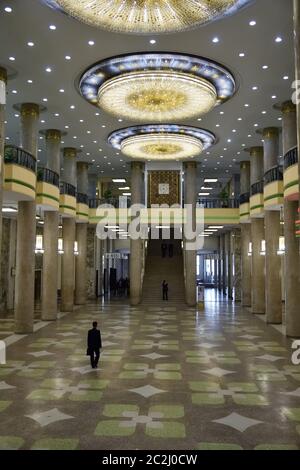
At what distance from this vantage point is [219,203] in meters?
29.4

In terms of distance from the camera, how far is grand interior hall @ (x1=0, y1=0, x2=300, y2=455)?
25.9 ft

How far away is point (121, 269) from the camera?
144 feet

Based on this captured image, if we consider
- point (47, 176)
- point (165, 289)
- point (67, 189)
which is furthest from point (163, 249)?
point (47, 176)

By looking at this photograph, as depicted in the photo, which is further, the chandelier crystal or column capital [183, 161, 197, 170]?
column capital [183, 161, 197, 170]

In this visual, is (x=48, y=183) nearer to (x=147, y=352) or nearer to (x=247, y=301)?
(x=147, y=352)

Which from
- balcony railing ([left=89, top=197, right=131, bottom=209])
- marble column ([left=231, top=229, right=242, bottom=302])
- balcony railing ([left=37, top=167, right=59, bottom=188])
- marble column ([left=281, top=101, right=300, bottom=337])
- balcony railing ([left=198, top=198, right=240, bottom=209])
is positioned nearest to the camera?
marble column ([left=281, top=101, right=300, bottom=337])

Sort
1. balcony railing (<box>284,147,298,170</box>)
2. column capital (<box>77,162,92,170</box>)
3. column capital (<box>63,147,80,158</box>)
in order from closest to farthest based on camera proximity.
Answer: balcony railing (<box>284,147,298,170</box>)
column capital (<box>63,147,80,158</box>)
column capital (<box>77,162,92,170</box>)

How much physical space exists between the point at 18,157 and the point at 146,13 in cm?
736

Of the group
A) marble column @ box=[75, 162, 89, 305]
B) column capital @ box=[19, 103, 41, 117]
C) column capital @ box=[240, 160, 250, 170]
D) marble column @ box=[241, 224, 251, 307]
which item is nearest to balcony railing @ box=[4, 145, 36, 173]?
column capital @ box=[19, 103, 41, 117]

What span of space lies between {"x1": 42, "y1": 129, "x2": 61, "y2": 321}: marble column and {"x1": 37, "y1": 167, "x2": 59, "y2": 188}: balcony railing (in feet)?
1.64

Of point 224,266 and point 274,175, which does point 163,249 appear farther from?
point 274,175

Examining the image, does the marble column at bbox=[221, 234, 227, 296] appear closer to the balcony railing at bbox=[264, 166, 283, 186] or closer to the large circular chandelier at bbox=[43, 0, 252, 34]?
the balcony railing at bbox=[264, 166, 283, 186]

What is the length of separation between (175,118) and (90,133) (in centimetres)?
637

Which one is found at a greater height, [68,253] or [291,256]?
[68,253]
